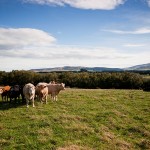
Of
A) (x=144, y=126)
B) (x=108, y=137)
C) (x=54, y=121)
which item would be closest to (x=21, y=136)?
(x=54, y=121)

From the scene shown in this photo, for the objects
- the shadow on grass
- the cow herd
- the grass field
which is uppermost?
the cow herd

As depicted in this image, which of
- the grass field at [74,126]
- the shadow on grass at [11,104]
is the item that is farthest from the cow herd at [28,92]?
the grass field at [74,126]

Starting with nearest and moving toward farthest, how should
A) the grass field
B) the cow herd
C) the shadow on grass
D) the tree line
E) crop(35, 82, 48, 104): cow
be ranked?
1. the grass field
2. the shadow on grass
3. the cow herd
4. crop(35, 82, 48, 104): cow
5. the tree line

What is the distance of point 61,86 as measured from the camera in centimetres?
3002

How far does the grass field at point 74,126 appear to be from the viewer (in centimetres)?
1745

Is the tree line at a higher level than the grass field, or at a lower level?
higher

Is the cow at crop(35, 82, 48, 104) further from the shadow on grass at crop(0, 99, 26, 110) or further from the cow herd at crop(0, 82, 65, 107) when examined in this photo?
the shadow on grass at crop(0, 99, 26, 110)

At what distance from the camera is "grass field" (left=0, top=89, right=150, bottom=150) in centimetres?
1745

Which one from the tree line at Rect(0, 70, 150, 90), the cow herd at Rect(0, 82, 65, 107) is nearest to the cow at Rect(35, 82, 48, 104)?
the cow herd at Rect(0, 82, 65, 107)

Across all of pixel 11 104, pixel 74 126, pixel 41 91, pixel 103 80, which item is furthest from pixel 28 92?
pixel 103 80

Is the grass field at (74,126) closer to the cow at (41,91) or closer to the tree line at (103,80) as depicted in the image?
the cow at (41,91)

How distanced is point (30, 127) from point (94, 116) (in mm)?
5996

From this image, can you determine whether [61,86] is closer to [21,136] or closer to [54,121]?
[54,121]

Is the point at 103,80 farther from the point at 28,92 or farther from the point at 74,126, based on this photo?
the point at 74,126
